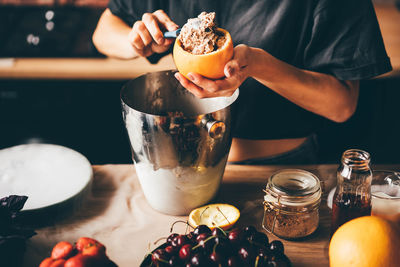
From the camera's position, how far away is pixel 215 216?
3.04 ft

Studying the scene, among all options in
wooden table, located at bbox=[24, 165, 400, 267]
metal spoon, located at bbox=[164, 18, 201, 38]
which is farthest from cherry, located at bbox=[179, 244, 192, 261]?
metal spoon, located at bbox=[164, 18, 201, 38]

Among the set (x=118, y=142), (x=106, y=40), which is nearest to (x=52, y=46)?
(x=118, y=142)

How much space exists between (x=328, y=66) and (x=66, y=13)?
1.66 metres

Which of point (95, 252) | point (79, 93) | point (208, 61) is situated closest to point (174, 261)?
point (95, 252)

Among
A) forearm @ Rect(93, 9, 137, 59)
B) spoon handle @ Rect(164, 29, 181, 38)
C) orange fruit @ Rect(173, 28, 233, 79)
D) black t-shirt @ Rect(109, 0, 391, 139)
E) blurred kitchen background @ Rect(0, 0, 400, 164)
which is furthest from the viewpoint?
blurred kitchen background @ Rect(0, 0, 400, 164)

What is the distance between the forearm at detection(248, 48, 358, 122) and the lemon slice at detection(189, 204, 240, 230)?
31 centimetres

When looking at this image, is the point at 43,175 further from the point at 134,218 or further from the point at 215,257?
the point at 215,257

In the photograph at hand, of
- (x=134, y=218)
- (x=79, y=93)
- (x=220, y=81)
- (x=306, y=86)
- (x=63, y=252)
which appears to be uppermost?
(x=220, y=81)

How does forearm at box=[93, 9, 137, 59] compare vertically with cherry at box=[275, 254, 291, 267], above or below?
above

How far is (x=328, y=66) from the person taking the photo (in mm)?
1120

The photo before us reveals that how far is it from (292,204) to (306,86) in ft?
1.14

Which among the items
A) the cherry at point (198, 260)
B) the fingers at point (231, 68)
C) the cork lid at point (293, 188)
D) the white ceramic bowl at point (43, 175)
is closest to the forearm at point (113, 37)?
the white ceramic bowl at point (43, 175)

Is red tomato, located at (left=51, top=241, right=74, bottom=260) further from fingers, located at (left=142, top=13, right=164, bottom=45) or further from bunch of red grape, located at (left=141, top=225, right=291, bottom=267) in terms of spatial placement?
fingers, located at (left=142, top=13, right=164, bottom=45)

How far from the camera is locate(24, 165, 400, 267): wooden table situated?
34.5 inches
